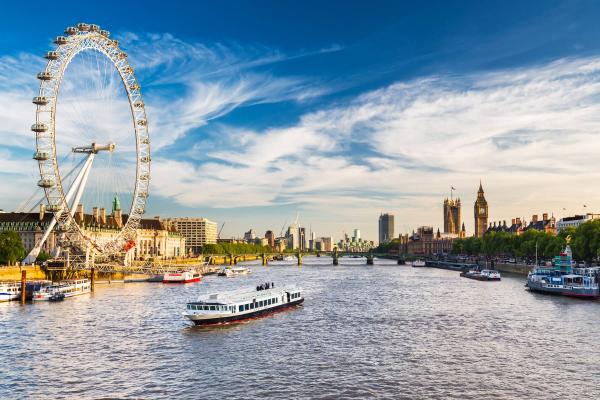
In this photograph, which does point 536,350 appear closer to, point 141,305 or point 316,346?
point 316,346

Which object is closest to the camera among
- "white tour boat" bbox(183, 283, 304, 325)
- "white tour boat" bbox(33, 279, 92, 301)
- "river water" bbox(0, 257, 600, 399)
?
"river water" bbox(0, 257, 600, 399)

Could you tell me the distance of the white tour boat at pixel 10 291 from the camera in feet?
277

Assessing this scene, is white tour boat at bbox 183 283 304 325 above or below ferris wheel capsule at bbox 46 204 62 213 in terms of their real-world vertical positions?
below

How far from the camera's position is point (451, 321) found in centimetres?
6725

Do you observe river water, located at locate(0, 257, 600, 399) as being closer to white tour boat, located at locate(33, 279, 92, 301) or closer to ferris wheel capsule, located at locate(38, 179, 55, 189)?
white tour boat, located at locate(33, 279, 92, 301)

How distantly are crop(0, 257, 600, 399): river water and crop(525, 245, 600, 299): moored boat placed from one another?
7.12 metres

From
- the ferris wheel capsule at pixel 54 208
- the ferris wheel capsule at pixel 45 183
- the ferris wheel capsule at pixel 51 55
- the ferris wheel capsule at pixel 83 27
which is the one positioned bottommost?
the ferris wheel capsule at pixel 54 208

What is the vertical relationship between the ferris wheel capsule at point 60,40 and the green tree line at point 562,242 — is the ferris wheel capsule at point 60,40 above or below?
above

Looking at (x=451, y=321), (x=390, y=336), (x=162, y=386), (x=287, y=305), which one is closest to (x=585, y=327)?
(x=451, y=321)

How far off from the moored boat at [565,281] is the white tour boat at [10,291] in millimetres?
81548

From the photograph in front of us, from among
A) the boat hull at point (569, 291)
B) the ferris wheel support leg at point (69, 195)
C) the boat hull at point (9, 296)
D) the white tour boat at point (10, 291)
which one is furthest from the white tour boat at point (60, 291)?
the boat hull at point (569, 291)

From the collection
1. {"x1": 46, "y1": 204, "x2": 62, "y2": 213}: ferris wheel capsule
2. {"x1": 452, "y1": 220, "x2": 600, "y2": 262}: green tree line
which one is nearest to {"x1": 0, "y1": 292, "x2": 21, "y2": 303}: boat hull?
{"x1": 46, "y1": 204, "x2": 62, "y2": 213}: ferris wheel capsule

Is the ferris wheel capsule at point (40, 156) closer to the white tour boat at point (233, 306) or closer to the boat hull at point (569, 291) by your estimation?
the white tour boat at point (233, 306)

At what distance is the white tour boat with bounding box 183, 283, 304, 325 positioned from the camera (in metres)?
64.7
